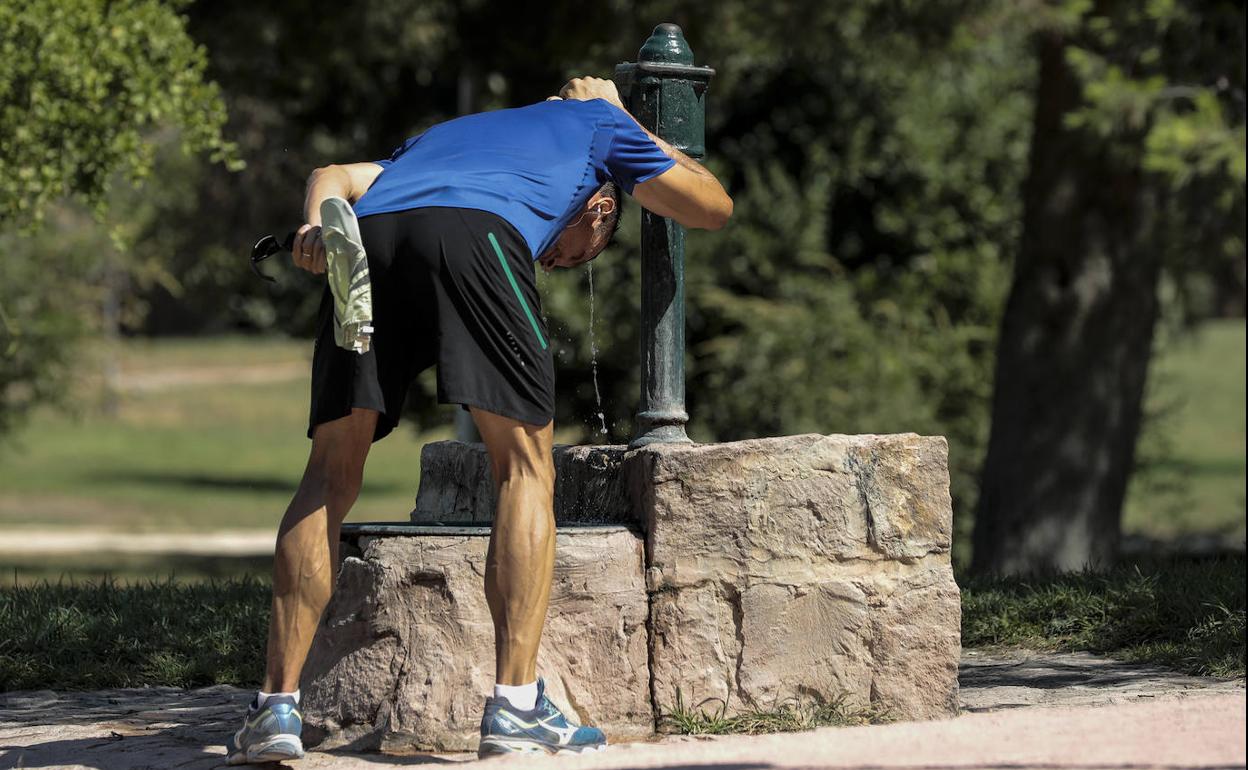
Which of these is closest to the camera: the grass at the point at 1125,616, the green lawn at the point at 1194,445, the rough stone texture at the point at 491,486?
the rough stone texture at the point at 491,486

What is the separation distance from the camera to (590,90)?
15.4ft

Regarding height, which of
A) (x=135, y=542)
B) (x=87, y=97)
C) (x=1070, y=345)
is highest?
(x=87, y=97)

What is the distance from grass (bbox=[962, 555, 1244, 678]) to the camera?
572 cm

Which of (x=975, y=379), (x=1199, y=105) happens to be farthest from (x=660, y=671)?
(x=975, y=379)

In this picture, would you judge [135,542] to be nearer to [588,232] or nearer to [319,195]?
[588,232]

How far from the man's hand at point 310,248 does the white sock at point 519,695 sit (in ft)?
3.47

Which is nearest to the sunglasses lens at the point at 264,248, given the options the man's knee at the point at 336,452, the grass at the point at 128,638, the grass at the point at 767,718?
the man's knee at the point at 336,452

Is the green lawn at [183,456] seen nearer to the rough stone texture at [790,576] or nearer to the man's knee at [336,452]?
the rough stone texture at [790,576]

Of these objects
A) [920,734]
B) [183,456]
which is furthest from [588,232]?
[183,456]

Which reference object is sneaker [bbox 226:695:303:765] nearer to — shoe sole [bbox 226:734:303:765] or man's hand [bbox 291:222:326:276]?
shoe sole [bbox 226:734:303:765]

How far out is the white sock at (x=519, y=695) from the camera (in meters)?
4.14

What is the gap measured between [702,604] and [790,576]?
0.80 feet

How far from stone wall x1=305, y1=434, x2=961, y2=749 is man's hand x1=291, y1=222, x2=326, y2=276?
2.57 feet

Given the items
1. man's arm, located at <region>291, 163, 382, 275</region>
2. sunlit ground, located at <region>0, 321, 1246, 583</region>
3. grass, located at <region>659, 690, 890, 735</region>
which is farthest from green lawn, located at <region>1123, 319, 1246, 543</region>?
man's arm, located at <region>291, 163, 382, 275</region>
